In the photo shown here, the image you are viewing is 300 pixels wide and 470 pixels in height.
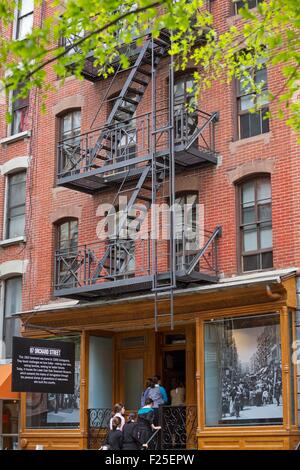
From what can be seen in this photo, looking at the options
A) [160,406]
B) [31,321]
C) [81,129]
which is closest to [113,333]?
[31,321]

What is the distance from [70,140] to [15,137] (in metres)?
2.45

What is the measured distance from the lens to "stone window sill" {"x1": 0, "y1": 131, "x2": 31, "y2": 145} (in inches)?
953

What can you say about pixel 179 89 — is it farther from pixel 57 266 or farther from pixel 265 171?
pixel 57 266

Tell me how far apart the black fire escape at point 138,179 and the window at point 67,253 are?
4 cm

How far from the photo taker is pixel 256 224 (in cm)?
1817

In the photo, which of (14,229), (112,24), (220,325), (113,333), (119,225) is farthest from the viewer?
(14,229)

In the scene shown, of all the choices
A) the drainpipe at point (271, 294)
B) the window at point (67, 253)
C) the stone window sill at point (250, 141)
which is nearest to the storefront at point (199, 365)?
the drainpipe at point (271, 294)

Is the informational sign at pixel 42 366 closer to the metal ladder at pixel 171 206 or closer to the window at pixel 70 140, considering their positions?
the metal ladder at pixel 171 206

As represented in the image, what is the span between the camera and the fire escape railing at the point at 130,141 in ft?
62.7

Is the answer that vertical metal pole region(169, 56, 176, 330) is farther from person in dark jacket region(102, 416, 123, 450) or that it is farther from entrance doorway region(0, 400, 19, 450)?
entrance doorway region(0, 400, 19, 450)

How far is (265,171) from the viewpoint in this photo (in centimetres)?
1803

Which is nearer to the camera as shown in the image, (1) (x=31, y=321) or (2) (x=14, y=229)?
(1) (x=31, y=321)

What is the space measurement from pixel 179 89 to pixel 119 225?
12.7 feet

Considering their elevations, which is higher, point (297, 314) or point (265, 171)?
point (265, 171)
